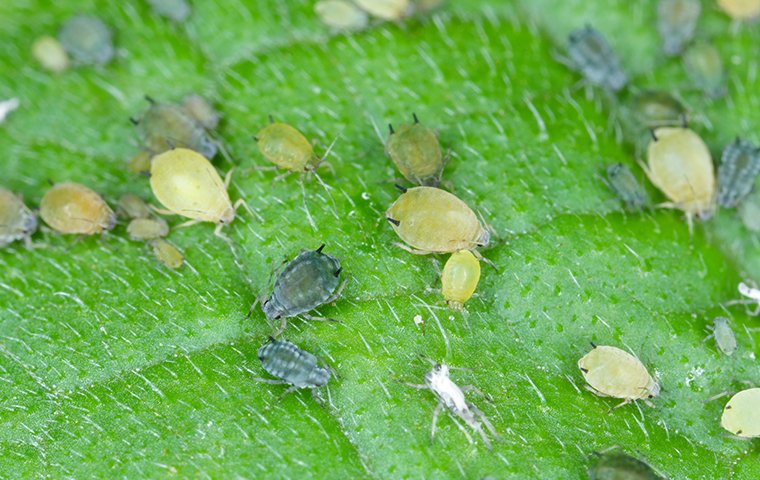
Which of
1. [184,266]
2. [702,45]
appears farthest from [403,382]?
[702,45]

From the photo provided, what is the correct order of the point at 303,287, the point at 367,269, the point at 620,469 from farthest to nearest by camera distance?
the point at 367,269 < the point at 303,287 < the point at 620,469

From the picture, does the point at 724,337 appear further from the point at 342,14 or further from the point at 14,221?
the point at 14,221

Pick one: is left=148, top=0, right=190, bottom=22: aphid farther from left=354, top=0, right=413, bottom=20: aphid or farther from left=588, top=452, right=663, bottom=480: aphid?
left=588, top=452, right=663, bottom=480: aphid

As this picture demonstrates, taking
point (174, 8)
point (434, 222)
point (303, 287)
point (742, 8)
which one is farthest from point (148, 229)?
point (742, 8)

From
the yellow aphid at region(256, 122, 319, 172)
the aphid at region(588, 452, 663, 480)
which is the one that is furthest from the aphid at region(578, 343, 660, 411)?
the yellow aphid at region(256, 122, 319, 172)

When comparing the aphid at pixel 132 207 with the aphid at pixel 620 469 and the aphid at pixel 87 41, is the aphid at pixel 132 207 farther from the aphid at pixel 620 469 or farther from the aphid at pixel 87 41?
the aphid at pixel 620 469

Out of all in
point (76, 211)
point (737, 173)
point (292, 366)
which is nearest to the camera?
point (292, 366)
